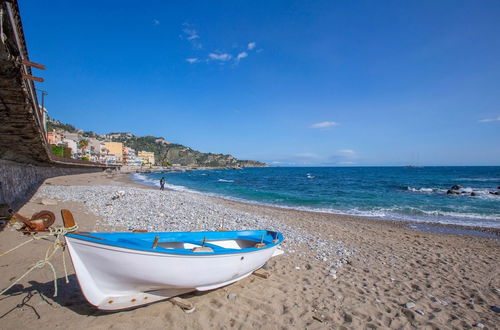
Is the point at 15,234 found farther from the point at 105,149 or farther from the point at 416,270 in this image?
the point at 105,149

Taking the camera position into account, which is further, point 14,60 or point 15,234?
point 15,234

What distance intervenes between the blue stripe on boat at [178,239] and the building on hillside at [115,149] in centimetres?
13714

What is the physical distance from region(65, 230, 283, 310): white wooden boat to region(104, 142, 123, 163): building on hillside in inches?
5447

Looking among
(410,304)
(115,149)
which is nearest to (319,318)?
(410,304)

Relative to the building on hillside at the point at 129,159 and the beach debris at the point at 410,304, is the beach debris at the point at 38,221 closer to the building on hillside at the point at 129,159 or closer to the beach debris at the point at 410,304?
the beach debris at the point at 410,304

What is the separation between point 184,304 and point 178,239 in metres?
1.65

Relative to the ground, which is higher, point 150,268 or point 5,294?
point 150,268

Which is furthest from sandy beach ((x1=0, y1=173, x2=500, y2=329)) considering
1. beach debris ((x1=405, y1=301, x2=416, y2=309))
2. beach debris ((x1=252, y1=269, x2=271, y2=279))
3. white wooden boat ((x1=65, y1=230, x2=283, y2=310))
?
white wooden boat ((x1=65, y1=230, x2=283, y2=310))

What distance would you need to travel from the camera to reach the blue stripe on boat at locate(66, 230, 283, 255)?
13.4 feet

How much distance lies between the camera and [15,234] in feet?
29.2

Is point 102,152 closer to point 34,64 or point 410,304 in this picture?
point 34,64

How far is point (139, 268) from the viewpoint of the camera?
14.0 feet

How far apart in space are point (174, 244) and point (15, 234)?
7.62 meters

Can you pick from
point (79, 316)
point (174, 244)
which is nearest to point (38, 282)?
point (79, 316)
